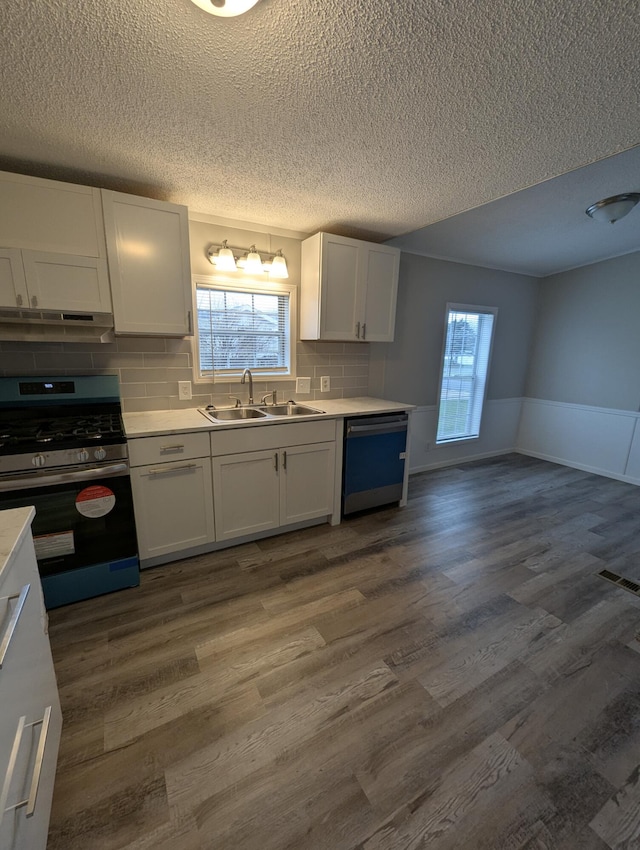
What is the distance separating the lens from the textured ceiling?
42.1 inches

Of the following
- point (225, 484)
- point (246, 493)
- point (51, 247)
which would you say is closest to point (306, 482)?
point (246, 493)

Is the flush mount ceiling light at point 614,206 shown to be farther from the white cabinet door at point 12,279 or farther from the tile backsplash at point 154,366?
the white cabinet door at point 12,279

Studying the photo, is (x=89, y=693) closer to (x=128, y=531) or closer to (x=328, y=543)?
(x=128, y=531)

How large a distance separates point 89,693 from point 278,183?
278cm

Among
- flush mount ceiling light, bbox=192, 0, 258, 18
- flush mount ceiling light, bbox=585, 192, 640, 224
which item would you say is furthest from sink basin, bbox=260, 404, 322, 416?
flush mount ceiling light, bbox=585, 192, 640, 224

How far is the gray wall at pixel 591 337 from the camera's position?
12.8 feet

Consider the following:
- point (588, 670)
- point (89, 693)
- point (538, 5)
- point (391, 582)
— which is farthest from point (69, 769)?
point (538, 5)

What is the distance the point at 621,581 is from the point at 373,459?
1798 millimetres

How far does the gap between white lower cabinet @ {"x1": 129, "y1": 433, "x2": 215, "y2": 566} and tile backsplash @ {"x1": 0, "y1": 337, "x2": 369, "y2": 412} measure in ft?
2.09

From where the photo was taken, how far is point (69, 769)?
47.6 inches

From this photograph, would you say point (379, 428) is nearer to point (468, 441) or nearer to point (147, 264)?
point (147, 264)

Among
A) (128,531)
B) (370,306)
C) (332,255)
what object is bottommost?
(128,531)

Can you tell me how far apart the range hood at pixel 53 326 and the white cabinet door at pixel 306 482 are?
1414mm

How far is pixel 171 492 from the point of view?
220 cm
